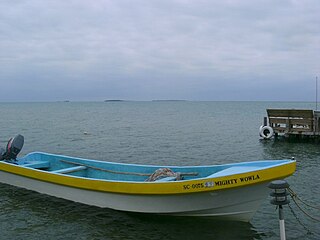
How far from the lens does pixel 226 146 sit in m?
25.9

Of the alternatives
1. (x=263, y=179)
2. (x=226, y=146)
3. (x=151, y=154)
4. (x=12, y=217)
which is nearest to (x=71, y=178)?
(x=12, y=217)

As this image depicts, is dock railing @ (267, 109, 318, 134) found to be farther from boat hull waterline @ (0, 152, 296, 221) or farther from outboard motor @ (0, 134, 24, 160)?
outboard motor @ (0, 134, 24, 160)

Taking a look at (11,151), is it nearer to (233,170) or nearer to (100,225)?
(100,225)

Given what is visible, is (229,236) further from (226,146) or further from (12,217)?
(226,146)

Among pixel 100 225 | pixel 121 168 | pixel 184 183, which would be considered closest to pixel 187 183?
pixel 184 183

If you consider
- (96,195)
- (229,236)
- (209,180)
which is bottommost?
(229,236)

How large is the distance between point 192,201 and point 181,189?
53 centimetres

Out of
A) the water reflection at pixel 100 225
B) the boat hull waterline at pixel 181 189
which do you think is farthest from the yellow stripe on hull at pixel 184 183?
the water reflection at pixel 100 225

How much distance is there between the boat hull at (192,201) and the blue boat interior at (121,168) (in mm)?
499

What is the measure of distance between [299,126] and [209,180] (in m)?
18.9

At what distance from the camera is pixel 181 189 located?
8406 mm

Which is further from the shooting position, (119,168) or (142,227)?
(119,168)

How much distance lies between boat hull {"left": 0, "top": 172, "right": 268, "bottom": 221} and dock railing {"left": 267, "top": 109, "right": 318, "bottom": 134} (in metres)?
16.9

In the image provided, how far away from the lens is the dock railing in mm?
23875
